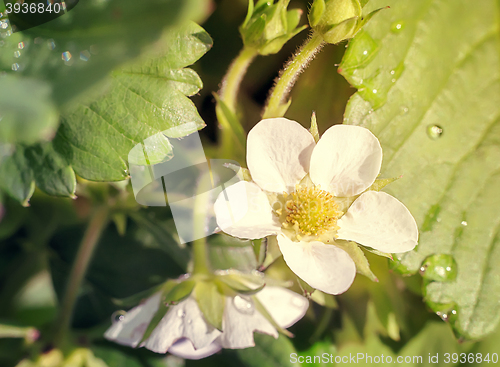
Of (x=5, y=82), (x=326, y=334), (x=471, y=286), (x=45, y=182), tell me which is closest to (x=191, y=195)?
(x=45, y=182)

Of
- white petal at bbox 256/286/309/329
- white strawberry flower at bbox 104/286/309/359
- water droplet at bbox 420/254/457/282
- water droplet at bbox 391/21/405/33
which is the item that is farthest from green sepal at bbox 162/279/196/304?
water droplet at bbox 391/21/405/33

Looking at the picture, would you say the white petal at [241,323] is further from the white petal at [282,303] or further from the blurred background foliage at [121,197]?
the blurred background foliage at [121,197]

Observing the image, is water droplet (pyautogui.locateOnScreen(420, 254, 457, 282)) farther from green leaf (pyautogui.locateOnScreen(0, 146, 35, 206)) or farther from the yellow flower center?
green leaf (pyautogui.locateOnScreen(0, 146, 35, 206))

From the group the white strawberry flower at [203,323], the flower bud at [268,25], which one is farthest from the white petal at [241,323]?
the flower bud at [268,25]

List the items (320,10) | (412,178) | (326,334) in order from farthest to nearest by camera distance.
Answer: (326,334) < (412,178) < (320,10)

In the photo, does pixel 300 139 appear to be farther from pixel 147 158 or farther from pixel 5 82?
pixel 5 82
